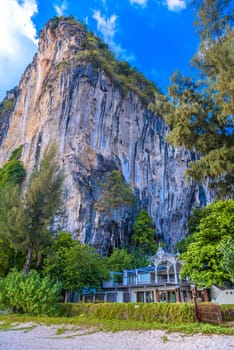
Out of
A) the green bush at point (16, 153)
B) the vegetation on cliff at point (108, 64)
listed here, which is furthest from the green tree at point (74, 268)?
the vegetation on cliff at point (108, 64)

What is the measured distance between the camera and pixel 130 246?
32.1 metres

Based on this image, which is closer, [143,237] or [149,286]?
[149,286]

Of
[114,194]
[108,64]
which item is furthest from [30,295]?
[108,64]

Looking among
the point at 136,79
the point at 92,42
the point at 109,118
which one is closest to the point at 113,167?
the point at 109,118

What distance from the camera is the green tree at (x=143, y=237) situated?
103 feet

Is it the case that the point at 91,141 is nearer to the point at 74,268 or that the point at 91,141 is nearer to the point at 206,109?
the point at 74,268

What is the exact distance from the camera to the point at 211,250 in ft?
44.3

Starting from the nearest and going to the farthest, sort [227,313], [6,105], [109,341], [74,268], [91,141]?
[109,341], [227,313], [74,268], [91,141], [6,105]

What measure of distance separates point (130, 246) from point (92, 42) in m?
31.8

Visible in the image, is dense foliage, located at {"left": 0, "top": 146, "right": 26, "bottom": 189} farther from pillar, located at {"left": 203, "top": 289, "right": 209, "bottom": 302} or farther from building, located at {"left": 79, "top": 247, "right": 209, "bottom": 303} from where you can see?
pillar, located at {"left": 203, "top": 289, "right": 209, "bottom": 302}

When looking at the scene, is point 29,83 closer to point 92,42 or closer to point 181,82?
point 92,42

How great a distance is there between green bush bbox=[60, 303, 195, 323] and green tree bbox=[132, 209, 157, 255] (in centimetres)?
1833

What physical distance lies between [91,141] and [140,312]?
24.9 meters

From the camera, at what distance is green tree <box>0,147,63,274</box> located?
1692 cm
